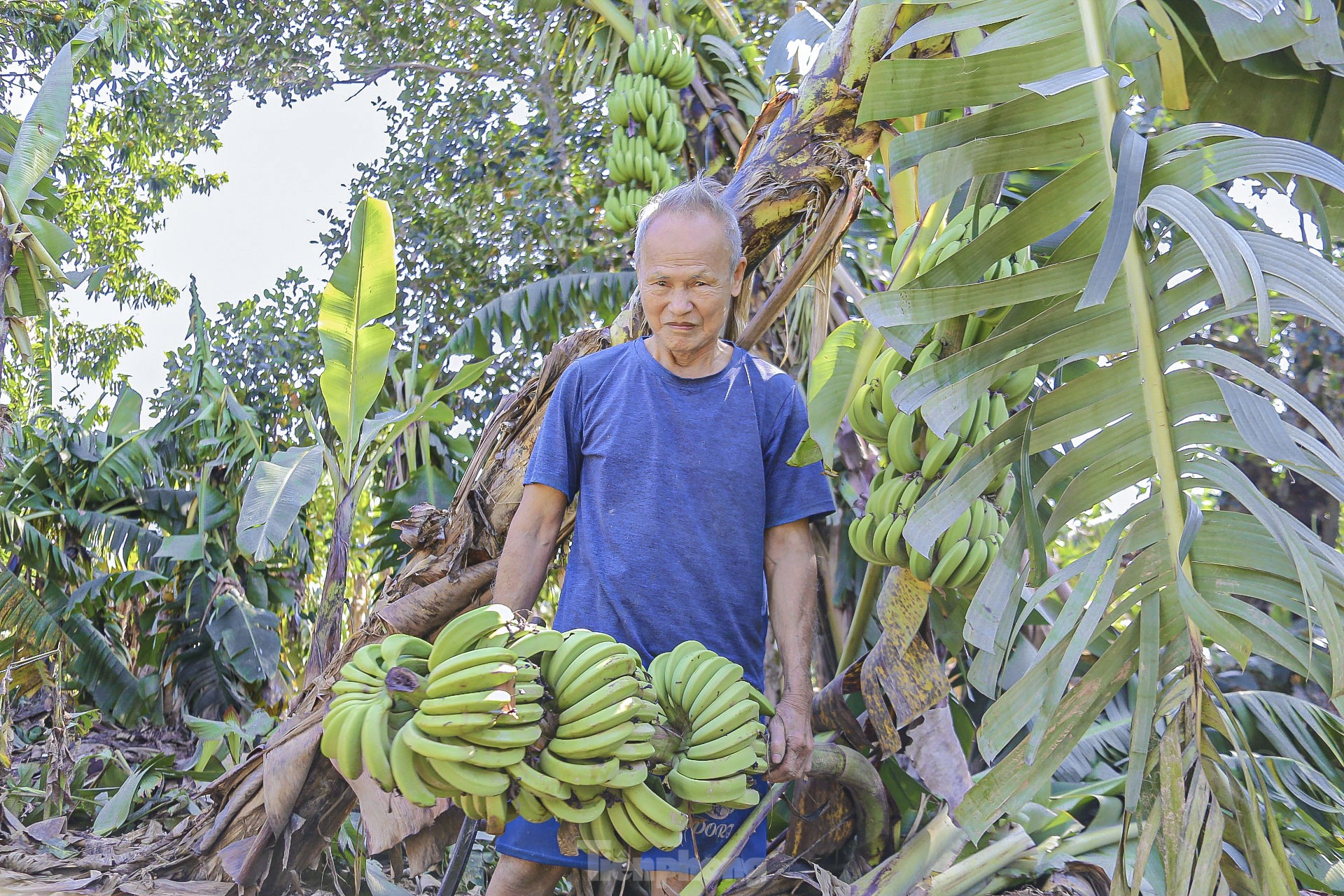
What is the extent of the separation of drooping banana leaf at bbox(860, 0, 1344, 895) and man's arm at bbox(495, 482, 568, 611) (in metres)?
0.74

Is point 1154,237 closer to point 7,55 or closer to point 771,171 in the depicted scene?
point 771,171

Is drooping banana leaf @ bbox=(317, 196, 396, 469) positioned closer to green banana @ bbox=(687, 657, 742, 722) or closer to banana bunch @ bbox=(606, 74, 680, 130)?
banana bunch @ bbox=(606, 74, 680, 130)

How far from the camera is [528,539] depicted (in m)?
1.83

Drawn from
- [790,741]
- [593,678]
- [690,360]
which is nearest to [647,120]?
[690,360]

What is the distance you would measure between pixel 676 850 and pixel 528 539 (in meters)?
0.62

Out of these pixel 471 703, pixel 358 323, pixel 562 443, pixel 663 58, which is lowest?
pixel 471 703

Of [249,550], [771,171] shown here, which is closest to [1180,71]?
[771,171]

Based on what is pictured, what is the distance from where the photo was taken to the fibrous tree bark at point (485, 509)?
2.09 metres

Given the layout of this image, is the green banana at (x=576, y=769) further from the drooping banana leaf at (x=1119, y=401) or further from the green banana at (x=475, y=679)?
the drooping banana leaf at (x=1119, y=401)

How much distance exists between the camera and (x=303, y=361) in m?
6.41

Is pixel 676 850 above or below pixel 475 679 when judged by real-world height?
below

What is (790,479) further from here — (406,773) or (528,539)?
(406,773)

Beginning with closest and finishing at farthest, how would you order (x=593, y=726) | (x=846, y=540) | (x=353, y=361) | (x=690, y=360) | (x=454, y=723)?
(x=454, y=723) → (x=593, y=726) → (x=690, y=360) → (x=353, y=361) → (x=846, y=540)

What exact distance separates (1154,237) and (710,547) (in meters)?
0.87
